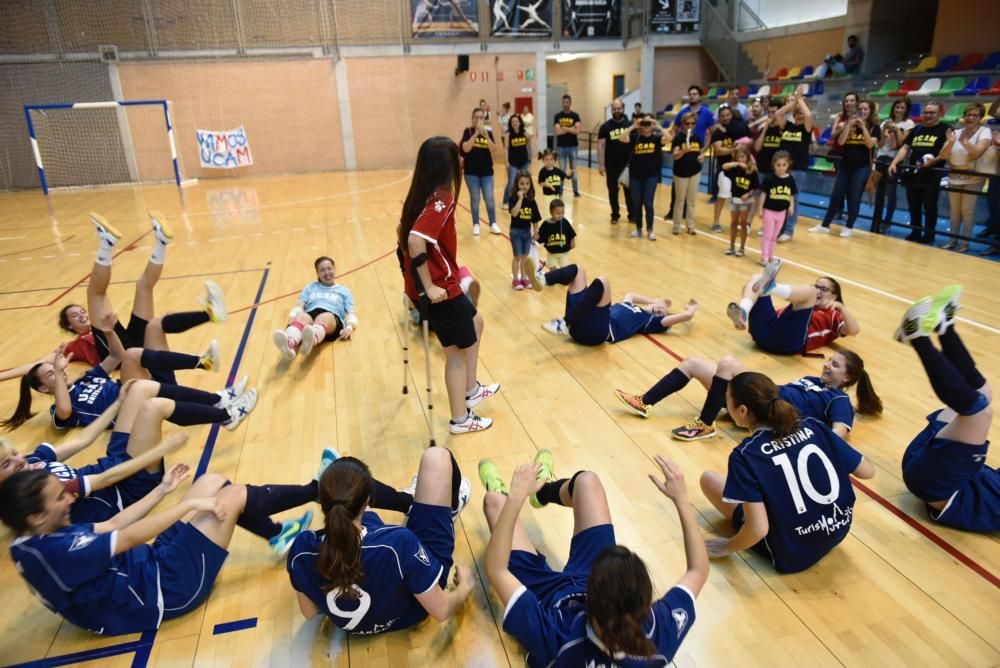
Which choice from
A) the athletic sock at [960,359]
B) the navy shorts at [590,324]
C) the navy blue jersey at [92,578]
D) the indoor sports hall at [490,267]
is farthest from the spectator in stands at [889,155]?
the navy blue jersey at [92,578]

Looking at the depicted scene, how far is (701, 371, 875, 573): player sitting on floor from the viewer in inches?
113

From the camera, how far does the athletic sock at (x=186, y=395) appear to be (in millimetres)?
4000

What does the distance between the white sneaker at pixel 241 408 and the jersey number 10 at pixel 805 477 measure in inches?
130

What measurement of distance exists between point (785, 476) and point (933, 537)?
1.11 metres

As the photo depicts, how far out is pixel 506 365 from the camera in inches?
220

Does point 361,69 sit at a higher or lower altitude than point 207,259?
higher

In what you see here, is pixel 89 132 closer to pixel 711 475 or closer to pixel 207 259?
pixel 207 259

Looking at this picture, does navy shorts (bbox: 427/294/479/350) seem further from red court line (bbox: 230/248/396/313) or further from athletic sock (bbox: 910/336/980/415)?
red court line (bbox: 230/248/396/313)

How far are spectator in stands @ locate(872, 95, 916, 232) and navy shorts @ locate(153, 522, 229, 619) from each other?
9835mm

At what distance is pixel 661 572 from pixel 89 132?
19977mm

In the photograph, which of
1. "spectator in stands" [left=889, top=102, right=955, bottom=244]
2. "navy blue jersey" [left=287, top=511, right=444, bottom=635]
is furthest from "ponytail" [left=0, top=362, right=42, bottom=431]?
"spectator in stands" [left=889, top=102, right=955, bottom=244]

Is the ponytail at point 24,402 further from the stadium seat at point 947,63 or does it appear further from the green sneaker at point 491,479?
the stadium seat at point 947,63

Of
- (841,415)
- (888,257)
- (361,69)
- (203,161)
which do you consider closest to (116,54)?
(203,161)

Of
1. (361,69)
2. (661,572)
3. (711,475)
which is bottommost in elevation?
(661,572)
